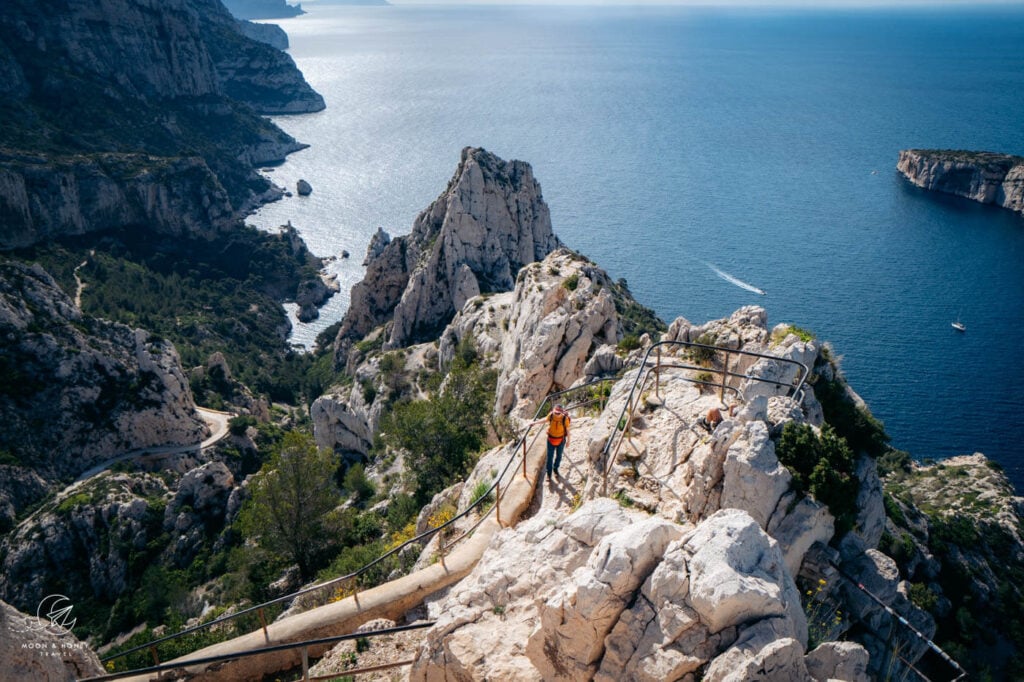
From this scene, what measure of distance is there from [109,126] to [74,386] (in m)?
95.2

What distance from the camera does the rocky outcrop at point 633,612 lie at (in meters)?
10.0

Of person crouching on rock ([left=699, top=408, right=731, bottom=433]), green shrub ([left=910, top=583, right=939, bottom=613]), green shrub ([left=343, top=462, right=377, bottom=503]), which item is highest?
person crouching on rock ([left=699, top=408, right=731, bottom=433])

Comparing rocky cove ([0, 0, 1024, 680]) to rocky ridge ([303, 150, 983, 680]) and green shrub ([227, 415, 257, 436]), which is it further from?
green shrub ([227, 415, 257, 436])

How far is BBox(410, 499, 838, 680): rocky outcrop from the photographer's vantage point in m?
10.0

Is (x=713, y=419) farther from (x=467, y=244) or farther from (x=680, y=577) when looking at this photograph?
(x=467, y=244)

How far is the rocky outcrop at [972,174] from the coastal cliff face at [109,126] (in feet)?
479

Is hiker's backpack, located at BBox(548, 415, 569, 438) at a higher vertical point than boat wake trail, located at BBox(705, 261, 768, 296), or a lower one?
higher

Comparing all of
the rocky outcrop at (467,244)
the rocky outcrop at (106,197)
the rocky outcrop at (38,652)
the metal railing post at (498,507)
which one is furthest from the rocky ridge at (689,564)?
the rocky outcrop at (106,197)

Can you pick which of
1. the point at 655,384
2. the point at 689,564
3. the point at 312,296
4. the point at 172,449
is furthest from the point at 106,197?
the point at 689,564

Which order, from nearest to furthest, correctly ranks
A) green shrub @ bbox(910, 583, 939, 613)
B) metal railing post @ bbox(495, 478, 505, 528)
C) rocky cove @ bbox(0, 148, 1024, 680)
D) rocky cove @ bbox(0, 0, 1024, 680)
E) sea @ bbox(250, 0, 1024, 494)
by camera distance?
rocky cove @ bbox(0, 148, 1024, 680)
rocky cove @ bbox(0, 0, 1024, 680)
metal railing post @ bbox(495, 478, 505, 528)
green shrub @ bbox(910, 583, 939, 613)
sea @ bbox(250, 0, 1024, 494)

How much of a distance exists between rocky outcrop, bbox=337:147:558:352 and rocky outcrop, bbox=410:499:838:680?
178 feet

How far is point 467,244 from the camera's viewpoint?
7181 cm

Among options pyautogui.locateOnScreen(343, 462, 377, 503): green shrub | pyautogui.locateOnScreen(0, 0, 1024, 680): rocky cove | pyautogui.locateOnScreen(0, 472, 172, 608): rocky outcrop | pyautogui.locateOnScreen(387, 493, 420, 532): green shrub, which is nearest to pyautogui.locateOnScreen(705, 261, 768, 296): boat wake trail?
pyautogui.locateOnScreen(0, 0, 1024, 680): rocky cove

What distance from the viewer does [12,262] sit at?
66938 millimetres
